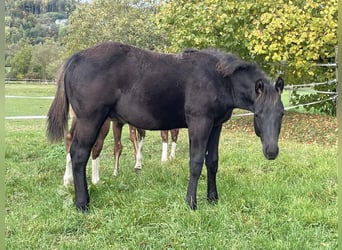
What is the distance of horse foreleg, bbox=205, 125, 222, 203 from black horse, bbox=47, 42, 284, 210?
130mm

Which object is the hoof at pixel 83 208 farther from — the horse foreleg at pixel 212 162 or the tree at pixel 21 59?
the tree at pixel 21 59

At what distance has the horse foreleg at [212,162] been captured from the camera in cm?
429

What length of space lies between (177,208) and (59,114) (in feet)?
5.26

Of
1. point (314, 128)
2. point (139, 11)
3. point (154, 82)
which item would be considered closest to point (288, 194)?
point (154, 82)

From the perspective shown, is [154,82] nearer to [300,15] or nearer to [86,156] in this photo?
[86,156]

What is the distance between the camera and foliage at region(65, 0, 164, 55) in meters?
25.2

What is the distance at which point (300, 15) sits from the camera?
368 inches

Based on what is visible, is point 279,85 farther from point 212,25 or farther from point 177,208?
point 212,25

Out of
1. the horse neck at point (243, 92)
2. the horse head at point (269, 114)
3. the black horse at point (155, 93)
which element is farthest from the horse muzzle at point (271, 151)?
the horse neck at point (243, 92)

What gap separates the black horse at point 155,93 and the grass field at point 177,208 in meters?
0.36

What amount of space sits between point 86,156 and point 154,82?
1.04 metres

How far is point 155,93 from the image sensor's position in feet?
13.2

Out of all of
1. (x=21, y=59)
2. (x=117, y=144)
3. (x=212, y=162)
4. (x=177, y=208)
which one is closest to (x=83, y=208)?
(x=177, y=208)

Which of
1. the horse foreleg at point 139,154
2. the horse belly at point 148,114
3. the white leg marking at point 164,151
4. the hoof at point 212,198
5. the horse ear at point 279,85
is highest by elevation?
the horse ear at point 279,85
